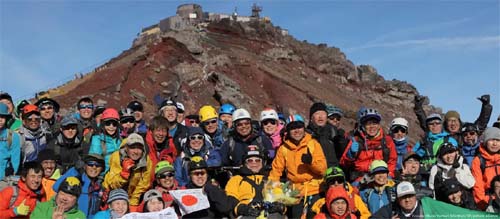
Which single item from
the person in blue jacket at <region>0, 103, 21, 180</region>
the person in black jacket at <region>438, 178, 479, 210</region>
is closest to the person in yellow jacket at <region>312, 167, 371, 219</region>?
the person in black jacket at <region>438, 178, 479, 210</region>

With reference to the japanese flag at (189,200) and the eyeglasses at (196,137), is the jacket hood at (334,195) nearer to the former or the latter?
the japanese flag at (189,200)

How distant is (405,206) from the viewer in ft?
25.5

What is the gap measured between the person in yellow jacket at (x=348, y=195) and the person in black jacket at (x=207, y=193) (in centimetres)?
130

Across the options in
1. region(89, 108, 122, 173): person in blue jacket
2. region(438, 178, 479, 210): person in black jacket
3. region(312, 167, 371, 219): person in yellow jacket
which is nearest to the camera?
region(312, 167, 371, 219): person in yellow jacket

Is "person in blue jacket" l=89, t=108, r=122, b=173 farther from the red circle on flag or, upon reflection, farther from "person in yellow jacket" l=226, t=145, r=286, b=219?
"person in yellow jacket" l=226, t=145, r=286, b=219

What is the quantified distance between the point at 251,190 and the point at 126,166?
1.99 metres

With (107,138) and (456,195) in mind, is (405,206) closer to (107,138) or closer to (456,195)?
(456,195)

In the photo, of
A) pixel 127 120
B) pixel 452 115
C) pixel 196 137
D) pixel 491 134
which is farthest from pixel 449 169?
pixel 127 120

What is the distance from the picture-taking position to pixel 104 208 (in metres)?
8.12

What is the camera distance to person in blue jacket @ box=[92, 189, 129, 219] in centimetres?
775

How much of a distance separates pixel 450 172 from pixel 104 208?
18.7ft

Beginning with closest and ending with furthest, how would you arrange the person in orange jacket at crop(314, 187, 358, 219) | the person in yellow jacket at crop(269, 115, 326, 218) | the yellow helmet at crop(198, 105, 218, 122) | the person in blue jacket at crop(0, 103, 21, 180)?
the person in orange jacket at crop(314, 187, 358, 219), the person in yellow jacket at crop(269, 115, 326, 218), the person in blue jacket at crop(0, 103, 21, 180), the yellow helmet at crop(198, 105, 218, 122)

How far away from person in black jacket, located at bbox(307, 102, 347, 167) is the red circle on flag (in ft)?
7.79

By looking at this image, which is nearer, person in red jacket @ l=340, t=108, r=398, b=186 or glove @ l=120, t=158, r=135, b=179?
glove @ l=120, t=158, r=135, b=179
